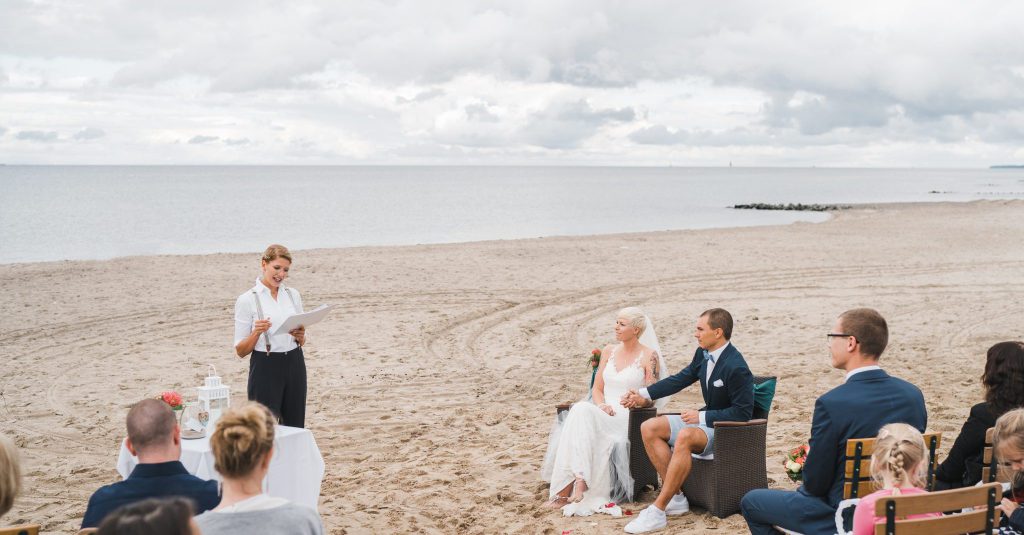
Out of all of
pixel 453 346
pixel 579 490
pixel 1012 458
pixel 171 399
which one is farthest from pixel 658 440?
pixel 453 346

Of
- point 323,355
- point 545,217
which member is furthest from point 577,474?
point 545,217

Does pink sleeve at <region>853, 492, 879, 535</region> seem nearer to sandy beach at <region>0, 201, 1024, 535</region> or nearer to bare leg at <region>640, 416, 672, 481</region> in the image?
sandy beach at <region>0, 201, 1024, 535</region>

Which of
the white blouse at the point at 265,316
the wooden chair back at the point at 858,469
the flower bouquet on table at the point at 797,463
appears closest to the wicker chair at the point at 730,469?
the flower bouquet on table at the point at 797,463

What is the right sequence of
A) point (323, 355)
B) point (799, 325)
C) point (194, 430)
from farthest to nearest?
point (799, 325) < point (323, 355) < point (194, 430)

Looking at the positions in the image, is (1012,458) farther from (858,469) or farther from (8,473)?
(8,473)

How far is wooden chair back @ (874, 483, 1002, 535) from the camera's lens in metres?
3.65

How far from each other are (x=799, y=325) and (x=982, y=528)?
10.0 metres

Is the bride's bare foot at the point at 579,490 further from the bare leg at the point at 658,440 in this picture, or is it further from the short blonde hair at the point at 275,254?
the short blonde hair at the point at 275,254

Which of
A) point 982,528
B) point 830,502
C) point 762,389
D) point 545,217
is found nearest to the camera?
point 982,528

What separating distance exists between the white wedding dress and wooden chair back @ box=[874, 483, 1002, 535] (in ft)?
9.60

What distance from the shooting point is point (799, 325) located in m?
13.6

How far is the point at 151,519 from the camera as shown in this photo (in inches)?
92.0

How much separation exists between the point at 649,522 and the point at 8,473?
4.11m

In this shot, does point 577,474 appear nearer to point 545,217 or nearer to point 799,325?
point 799,325
